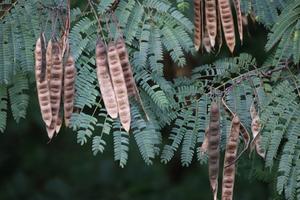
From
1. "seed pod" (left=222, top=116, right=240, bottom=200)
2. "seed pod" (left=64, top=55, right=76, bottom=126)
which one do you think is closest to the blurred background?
"seed pod" (left=222, top=116, right=240, bottom=200)

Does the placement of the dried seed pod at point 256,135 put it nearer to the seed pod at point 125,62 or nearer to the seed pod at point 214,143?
the seed pod at point 214,143

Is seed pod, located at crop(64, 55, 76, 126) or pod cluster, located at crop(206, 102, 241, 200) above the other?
seed pod, located at crop(64, 55, 76, 126)

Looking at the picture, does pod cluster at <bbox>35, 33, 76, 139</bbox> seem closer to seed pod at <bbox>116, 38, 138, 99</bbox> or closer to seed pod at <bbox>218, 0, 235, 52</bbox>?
seed pod at <bbox>116, 38, 138, 99</bbox>

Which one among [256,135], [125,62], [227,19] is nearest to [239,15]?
[227,19]

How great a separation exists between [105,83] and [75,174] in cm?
416

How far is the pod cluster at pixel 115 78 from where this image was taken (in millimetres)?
2770

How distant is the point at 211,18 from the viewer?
3.14 meters

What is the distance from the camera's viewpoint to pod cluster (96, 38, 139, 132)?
9.09 ft

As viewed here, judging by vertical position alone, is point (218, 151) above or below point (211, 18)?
below

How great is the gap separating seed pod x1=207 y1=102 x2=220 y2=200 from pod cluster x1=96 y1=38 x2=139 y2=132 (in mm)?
370

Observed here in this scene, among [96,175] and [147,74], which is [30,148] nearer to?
[96,175]

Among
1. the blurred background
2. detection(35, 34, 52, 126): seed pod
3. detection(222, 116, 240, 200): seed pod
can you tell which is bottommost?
the blurred background

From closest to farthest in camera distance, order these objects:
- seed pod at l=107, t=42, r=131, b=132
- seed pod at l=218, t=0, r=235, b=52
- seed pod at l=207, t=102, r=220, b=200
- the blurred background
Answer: seed pod at l=107, t=42, r=131, b=132
seed pod at l=207, t=102, r=220, b=200
seed pod at l=218, t=0, r=235, b=52
the blurred background

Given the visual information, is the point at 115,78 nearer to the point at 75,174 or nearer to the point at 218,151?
the point at 218,151
